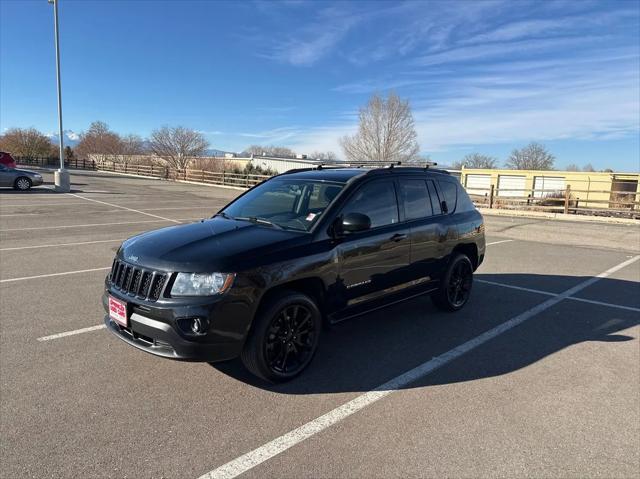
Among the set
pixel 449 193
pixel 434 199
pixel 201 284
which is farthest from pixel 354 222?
pixel 449 193

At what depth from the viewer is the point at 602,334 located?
5086mm

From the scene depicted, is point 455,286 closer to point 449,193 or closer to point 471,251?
point 471,251

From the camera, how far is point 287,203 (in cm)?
458

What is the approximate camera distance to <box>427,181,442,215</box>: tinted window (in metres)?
5.36

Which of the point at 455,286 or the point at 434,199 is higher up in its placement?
the point at 434,199

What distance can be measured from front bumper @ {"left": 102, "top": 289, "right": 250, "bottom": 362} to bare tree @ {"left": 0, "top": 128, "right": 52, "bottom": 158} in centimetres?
7407

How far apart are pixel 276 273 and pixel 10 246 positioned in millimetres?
8348

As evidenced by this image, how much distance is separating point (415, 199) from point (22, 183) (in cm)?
2339

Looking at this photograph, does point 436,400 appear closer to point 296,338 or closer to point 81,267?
point 296,338

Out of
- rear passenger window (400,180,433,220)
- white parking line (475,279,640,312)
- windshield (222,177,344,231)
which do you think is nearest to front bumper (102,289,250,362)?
windshield (222,177,344,231)

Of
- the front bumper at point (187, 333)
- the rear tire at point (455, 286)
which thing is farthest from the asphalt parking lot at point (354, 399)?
the front bumper at point (187, 333)

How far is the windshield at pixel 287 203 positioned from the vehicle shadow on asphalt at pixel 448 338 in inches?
42.6

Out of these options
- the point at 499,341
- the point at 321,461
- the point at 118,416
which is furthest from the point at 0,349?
the point at 499,341

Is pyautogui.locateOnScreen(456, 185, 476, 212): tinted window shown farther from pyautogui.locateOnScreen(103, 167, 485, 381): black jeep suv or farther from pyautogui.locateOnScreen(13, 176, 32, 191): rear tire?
pyautogui.locateOnScreen(13, 176, 32, 191): rear tire
